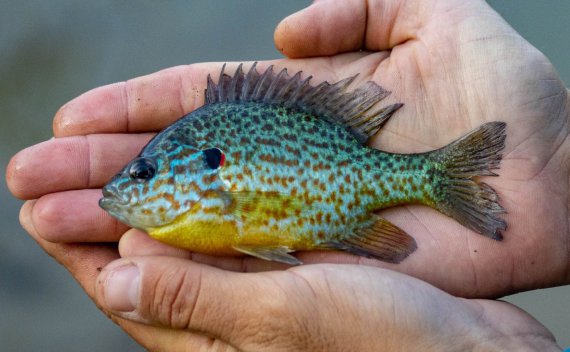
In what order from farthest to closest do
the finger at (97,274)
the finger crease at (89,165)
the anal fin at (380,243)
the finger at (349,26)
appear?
the finger at (349,26)
the finger crease at (89,165)
the anal fin at (380,243)
the finger at (97,274)

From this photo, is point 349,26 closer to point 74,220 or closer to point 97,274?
point 74,220

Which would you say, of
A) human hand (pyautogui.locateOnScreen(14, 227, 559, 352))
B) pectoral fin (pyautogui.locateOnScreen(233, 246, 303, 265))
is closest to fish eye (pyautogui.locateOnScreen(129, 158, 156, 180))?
human hand (pyautogui.locateOnScreen(14, 227, 559, 352))

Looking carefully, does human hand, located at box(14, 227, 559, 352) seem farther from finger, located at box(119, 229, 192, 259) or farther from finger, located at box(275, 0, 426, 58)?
finger, located at box(275, 0, 426, 58)

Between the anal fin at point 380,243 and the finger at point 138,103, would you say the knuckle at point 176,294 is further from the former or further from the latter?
the finger at point 138,103

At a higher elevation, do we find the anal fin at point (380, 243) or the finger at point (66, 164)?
the finger at point (66, 164)

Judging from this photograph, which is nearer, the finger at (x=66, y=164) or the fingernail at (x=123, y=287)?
the fingernail at (x=123, y=287)

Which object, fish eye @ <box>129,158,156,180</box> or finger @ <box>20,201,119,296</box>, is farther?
finger @ <box>20,201,119,296</box>

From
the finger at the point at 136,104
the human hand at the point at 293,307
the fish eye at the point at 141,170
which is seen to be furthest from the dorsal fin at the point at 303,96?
the human hand at the point at 293,307
